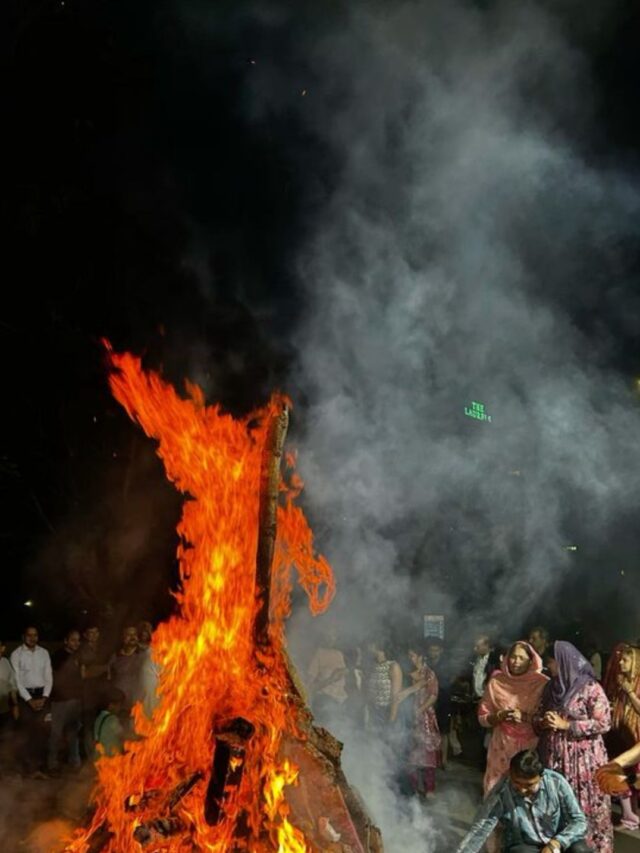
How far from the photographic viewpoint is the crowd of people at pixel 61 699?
8.55 metres

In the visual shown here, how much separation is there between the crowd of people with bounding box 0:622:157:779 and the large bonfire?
3.25 meters

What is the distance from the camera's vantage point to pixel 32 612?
14656 millimetres

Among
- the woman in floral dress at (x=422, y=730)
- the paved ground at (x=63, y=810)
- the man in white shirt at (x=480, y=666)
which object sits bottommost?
the paved ground at (x=63, y=810)

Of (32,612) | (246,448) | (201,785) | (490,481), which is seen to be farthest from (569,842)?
(490,481)

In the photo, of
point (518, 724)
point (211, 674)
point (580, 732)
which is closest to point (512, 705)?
point (518, 724)

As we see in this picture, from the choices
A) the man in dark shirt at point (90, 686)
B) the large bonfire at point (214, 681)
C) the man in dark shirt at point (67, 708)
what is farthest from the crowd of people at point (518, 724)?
the man in dark shirt at point (67, 708)

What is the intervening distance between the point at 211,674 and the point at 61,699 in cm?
469

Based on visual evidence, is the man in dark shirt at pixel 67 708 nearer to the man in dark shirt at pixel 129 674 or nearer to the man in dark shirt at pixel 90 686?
the man in dark shirt at pixel 90 686

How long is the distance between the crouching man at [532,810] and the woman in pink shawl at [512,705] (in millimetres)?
1537

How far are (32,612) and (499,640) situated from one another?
11756 millimetres

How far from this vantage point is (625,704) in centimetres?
652

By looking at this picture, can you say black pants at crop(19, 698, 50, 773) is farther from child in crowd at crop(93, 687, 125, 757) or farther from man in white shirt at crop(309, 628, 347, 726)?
man in white shirt at crop(309, 628, 347, 726)

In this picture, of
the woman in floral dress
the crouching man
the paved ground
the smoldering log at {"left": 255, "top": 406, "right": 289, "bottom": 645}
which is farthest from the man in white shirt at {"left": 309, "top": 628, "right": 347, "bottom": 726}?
the crouching man

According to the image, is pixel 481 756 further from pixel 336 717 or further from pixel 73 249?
pixel 73 249
